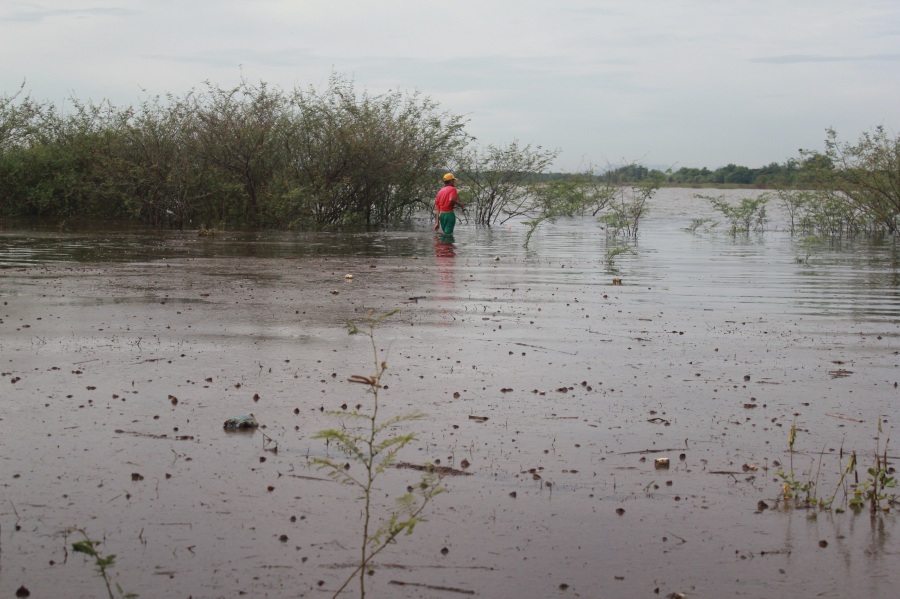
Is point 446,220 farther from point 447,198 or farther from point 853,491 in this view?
point 853,491

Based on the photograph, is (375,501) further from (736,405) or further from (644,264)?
(644,264)

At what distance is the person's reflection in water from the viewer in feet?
37.4

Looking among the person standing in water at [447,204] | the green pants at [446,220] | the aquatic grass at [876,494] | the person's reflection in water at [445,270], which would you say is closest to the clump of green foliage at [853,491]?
the aquatic grass at [876,494]

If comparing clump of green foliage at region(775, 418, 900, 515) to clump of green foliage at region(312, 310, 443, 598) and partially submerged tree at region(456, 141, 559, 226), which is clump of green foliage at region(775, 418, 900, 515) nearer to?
clump of green foliage at region(312, 310, 443, 598)

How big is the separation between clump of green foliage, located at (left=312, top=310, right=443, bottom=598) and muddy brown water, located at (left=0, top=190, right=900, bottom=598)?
0.09 metres

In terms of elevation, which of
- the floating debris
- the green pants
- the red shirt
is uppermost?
the red shirt

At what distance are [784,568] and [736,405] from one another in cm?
283

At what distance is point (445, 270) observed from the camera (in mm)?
16797

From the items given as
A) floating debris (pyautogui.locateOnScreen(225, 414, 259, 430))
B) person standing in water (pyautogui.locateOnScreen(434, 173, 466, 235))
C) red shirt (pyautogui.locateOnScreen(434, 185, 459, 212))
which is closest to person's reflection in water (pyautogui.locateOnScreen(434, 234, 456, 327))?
person standing in water (pyautogui.locateOnScreen(434, 173, 466, 235))

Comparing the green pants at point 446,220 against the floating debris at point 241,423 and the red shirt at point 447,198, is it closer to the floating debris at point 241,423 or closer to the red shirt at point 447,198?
the red shirt at point 447,198

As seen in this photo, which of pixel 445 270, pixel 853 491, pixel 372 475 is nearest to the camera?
pixel 853 491

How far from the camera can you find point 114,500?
4820 mm

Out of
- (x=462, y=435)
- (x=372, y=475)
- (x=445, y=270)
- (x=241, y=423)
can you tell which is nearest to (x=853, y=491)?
(x=462, y=435)

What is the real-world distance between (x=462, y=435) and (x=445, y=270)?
10.8 metres
